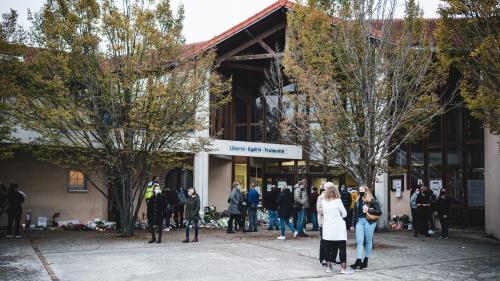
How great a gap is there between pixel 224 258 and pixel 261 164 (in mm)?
12771

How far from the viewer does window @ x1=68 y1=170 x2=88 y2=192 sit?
63.4 ft

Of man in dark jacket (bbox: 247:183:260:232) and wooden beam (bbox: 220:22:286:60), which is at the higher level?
wooden beam (bbox: 220:22:286:60)

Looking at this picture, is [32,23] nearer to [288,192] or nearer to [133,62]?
[133,62]

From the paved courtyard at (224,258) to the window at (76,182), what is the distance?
421 cm

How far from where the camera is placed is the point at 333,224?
28.7 ft

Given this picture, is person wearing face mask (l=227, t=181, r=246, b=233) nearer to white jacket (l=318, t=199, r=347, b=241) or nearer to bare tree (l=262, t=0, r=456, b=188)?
bare tree (l=262, t=0, r=456, b=188)

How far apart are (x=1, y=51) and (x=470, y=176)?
17.3 metres

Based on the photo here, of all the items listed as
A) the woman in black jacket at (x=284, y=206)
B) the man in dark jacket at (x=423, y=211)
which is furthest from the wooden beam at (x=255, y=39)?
the man in dark jacket at (x=423, y=211)

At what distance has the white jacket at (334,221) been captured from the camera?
28.6ft

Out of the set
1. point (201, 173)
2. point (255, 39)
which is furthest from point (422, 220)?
point (255, 39)

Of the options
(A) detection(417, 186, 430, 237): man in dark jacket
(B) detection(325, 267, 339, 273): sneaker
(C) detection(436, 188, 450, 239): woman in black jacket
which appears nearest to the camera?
(B) detection(325, 267, 339, 273): sneaker

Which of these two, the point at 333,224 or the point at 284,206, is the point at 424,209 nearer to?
the point at 284,206

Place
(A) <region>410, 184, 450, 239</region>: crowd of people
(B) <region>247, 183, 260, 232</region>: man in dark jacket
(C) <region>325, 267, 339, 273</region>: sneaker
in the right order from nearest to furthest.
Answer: (C) <region>325, 267, 339, 273</region>: sneaker < (A) <region>410, 184, 450, 239</region>: crowd of people < (B) <region>247, 183, 260, 232</region>: man in dark jacket

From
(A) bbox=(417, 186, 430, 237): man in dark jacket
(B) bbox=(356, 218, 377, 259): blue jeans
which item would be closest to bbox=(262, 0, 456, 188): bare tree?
(A) bbox=(417, 186, 430, 237): man in dark jacket
